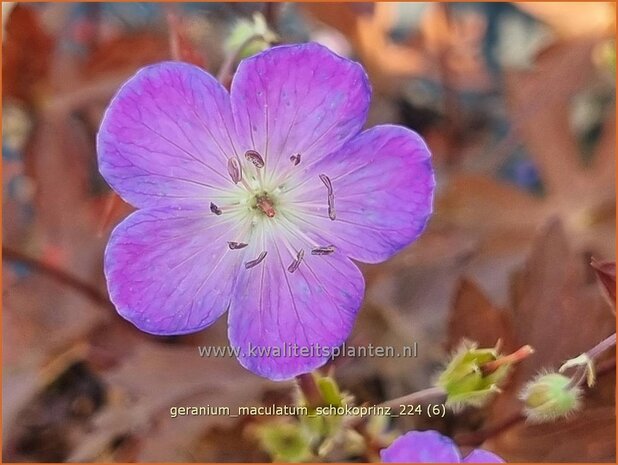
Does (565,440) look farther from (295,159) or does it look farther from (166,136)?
(166,136)

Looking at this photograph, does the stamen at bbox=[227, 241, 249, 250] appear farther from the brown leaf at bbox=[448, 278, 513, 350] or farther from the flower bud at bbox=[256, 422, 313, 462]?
the brown leaf at bbox=[448, 278, 513, 350]

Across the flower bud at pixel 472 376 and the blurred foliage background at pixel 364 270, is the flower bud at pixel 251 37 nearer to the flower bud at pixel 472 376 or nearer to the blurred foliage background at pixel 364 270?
the blurred foliage background at pixel 364 270

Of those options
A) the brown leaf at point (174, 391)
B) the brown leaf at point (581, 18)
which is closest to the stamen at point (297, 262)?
the brown leaf at point (174, 391)

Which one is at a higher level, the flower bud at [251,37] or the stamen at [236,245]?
the flower bud at [251,37]

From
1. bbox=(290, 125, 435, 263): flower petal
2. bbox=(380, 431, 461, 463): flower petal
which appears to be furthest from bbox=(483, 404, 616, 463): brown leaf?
bbox=(290, 125, 435, 263): flower petal

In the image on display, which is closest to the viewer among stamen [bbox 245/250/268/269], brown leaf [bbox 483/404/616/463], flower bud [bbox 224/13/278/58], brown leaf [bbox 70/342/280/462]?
stamen [bbox 245/250/268/269]
